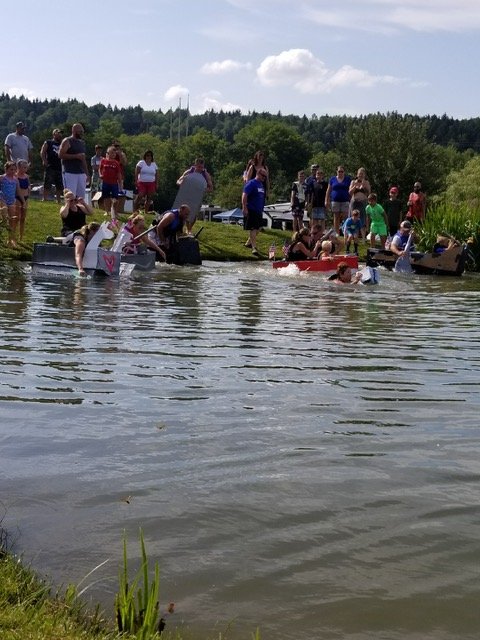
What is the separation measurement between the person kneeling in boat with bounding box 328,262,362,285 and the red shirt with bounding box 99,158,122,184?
6.38m

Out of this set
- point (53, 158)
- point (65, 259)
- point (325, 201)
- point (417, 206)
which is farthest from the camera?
point (417, 206)

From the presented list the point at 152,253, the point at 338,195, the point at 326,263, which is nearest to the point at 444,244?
the point at 338,195

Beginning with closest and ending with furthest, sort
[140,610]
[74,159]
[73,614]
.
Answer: [140,610] → [73,614] → [74,159]

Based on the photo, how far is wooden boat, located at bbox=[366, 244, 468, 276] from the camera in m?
24.6

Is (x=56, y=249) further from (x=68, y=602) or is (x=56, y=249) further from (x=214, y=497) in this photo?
(x=68, y=602)

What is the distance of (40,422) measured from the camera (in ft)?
22.8

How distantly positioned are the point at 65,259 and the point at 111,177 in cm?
547

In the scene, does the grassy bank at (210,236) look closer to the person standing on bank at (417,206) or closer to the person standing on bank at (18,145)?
the person standing on bank at (417,206)

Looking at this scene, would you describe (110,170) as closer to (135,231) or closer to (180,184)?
(180,184)

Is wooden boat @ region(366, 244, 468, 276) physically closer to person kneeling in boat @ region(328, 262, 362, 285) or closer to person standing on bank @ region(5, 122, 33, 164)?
person kneeling in boat @ region(328, 262, 362, 285)

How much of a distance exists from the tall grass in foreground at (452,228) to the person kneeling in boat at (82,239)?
34.7 ft

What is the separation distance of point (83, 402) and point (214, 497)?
8.15 ft

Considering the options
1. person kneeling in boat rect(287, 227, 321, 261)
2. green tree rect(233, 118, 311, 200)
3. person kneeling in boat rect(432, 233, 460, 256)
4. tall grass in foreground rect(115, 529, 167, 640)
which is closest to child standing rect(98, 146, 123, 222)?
person kneeling in boat rect(287, 227, 321, 261)

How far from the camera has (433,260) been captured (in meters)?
24.6
